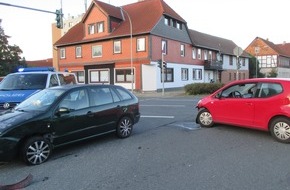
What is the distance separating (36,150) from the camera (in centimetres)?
637

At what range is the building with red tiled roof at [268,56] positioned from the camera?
75500 millimetres

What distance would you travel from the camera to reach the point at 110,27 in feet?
120

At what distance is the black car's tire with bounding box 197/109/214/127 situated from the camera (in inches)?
387

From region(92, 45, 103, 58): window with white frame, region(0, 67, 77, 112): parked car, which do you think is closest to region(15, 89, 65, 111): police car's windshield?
region(0, 67, 77, 112): parked car

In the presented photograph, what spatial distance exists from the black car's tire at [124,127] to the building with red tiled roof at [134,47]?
75.4ft

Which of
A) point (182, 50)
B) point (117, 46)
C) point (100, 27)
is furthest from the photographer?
point (182, 50)

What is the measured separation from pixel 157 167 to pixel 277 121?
3565mm

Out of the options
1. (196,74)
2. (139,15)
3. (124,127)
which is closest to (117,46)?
(139,15)

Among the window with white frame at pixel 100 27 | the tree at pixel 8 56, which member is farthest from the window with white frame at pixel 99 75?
the tree at pixel 8 56

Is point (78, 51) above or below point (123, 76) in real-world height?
above

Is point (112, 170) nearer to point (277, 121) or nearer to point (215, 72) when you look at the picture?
point (277, 121)

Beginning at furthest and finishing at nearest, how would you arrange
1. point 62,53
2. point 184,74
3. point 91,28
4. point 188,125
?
1. point 62,53
2. point 184,74
3. point 91,28
4. point 188,125

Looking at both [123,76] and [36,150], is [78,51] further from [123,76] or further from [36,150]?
[36,150]

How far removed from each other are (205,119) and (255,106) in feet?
6.32
